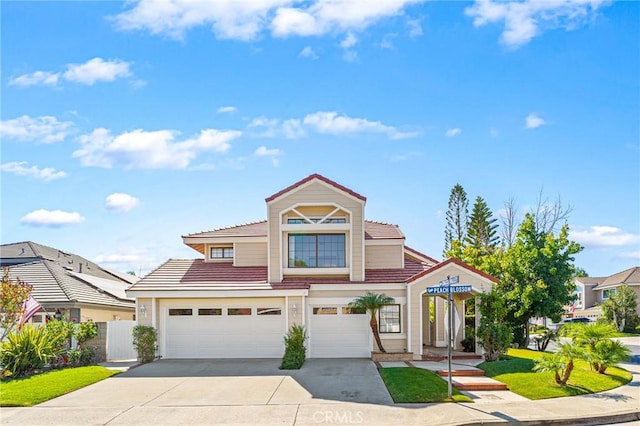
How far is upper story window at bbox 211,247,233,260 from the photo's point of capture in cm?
2542

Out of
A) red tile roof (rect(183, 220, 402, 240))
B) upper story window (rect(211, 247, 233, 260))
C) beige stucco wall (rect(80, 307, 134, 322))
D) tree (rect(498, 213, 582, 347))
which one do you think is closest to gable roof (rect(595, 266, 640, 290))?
tree (rect(498, 213, 582, 347))

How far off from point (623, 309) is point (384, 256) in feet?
97.5

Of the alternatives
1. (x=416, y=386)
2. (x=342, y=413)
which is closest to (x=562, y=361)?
(x=416, y=386)

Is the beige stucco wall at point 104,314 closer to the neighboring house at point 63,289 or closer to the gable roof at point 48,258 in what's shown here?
the neighboring house at point 63,289

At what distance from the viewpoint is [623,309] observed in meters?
44.4

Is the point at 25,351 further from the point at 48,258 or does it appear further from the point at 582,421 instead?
the point at 582,421

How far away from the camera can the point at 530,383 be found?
1517 centimetres

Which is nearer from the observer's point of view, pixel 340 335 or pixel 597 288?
pixel 340 335

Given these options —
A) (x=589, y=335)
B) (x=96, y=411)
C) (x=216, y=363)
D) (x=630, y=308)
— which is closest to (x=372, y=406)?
(x=96, y=411)

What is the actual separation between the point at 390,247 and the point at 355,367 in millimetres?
6385

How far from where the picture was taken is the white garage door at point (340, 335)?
21.8 metres

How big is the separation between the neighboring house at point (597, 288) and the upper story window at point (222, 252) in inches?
1589

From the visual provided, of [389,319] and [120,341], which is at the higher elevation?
[389,319]

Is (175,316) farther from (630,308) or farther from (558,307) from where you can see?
(630,308)
